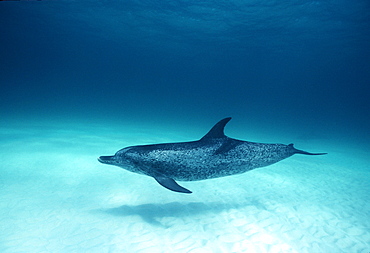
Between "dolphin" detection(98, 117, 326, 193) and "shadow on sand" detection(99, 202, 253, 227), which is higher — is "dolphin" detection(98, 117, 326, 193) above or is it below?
above

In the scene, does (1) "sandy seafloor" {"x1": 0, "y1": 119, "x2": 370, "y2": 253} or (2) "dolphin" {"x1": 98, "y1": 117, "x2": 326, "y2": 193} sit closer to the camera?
(1) "sandy seafloor" {"x1": 0, "y1": 119, "x2": 370, "y2": 253}

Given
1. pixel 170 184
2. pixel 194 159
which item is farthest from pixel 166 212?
pixel 194 159

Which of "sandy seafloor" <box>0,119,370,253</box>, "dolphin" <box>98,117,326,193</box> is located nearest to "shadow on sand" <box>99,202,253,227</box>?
"sandy seafloor" <box>0,119,370,253</box>

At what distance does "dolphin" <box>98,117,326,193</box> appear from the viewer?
4789mm

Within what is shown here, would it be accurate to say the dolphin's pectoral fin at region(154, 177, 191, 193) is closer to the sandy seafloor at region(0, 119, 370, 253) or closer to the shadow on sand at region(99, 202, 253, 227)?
the sandy seafloor at region(0, 119, 370, 253)

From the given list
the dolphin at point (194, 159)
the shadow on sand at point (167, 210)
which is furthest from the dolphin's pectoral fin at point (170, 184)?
the shadow on sand at point (167, 210)

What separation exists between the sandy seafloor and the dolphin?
1.22m

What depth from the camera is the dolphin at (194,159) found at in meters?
4.79

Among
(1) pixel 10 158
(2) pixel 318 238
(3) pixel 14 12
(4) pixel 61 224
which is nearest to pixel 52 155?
(1) pixel 10 158

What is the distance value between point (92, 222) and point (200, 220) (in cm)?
255

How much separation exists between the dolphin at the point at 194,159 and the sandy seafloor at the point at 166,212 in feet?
4.02

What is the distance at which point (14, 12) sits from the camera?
1352 inches

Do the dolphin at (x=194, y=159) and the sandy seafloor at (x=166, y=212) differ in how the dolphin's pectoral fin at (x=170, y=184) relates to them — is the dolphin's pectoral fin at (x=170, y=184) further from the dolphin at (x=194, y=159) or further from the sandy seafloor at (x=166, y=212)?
the sandy seafloor at (x=166, y=212)

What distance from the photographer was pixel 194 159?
4836mm
